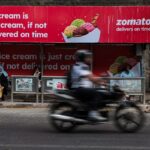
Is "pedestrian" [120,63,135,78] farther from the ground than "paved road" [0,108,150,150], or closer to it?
farther from the ground

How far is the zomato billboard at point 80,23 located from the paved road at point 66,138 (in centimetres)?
582

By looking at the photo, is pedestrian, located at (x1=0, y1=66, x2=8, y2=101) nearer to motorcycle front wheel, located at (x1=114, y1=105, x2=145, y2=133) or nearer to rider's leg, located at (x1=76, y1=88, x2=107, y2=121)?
rider's leg, located at (x1=76, y1=88, x2=107, y2=121)

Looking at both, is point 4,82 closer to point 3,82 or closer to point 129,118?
point 3,82

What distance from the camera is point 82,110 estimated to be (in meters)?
11.6

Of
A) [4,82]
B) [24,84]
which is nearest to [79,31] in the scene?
[24,84]

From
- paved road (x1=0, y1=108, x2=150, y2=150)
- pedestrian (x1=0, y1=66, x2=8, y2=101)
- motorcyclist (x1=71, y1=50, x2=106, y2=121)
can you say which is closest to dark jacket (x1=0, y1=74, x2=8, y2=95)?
pedestrian (x1=0, y1=66, x2=8, y2=101)

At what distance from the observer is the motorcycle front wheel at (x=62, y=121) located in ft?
38.2

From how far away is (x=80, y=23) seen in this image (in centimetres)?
1925

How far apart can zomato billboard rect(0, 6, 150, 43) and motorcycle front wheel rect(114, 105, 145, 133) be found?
7.77m

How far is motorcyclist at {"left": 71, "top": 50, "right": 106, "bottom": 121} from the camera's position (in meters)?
11.5

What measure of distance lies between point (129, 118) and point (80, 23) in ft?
27.0

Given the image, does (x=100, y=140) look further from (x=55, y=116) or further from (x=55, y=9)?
(x=55, y=9)

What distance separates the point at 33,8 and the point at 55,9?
0.78 m

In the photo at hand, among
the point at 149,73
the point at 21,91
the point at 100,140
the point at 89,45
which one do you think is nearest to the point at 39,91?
the point at 21,91
